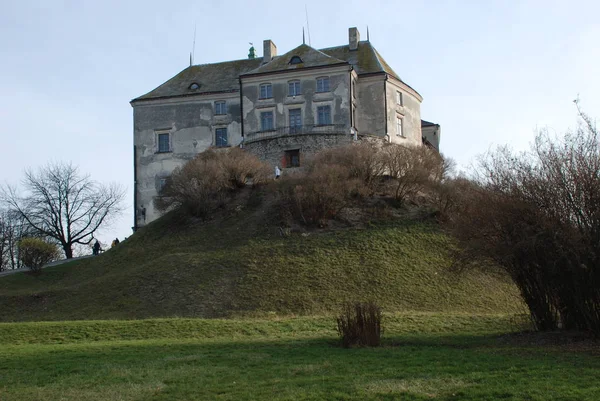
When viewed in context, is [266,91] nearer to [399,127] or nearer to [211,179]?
[211,179]

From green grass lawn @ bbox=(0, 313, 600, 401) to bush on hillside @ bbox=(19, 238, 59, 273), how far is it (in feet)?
66.0

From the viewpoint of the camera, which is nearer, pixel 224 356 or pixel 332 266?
pixel 224 356

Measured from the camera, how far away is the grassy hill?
2728 centimetres

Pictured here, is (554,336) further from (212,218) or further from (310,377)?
(212,218)

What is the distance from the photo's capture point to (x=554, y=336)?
16562 mm

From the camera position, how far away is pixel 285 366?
43.4ft

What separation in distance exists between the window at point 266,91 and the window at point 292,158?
16.1 feet

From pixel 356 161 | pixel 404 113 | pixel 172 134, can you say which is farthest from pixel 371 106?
pixel 172 134

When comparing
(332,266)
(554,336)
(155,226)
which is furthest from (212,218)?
(554,336)

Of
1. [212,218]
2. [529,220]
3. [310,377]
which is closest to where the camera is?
[310,377]

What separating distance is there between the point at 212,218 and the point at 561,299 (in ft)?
81.1

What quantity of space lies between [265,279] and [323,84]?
19.3 m

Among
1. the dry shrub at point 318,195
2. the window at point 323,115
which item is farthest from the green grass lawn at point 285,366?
A: the window at point 323,115

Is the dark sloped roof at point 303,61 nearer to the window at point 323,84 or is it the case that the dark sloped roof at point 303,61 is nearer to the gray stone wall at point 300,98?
the gray stone wall at point 300,98
